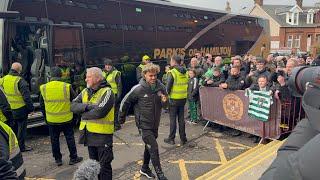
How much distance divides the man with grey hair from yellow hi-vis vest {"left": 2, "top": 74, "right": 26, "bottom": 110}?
2458mm

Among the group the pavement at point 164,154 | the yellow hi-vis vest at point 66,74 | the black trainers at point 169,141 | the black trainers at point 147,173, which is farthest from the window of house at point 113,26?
the black trainers at point 147,173

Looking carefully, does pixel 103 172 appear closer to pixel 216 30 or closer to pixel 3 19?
pixel 3 19

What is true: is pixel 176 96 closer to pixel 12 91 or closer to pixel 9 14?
pixel 12 91

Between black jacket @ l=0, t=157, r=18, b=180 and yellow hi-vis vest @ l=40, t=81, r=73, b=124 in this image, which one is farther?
yellow hi-vis vest @ l=40, t=81, r=73, b=124

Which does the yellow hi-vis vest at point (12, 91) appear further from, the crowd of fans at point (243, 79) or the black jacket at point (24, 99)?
the crowd of fans at point (243, 79)

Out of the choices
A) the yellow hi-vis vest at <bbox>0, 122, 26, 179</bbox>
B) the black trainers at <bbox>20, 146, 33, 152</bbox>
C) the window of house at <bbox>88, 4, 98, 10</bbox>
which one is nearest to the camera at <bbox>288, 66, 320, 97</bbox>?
the yellow hi-vis vest at <bbox>0, 122, 26, 179</bbox>

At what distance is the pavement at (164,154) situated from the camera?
245 inches

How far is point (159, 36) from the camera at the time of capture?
13117 millimetres

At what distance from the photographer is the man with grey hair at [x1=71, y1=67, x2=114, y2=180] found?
4.98m

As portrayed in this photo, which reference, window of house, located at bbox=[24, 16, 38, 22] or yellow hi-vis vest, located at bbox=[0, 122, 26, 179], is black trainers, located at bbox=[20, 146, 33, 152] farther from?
yellow hi-vis vest, located at bbox=[0, 122, 26, 179]

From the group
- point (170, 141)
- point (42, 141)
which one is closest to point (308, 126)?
point (170, 141)

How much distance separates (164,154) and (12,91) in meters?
3.25

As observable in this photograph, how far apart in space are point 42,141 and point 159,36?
6.38 metres

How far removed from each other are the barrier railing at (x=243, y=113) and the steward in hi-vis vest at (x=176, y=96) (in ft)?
3.91
